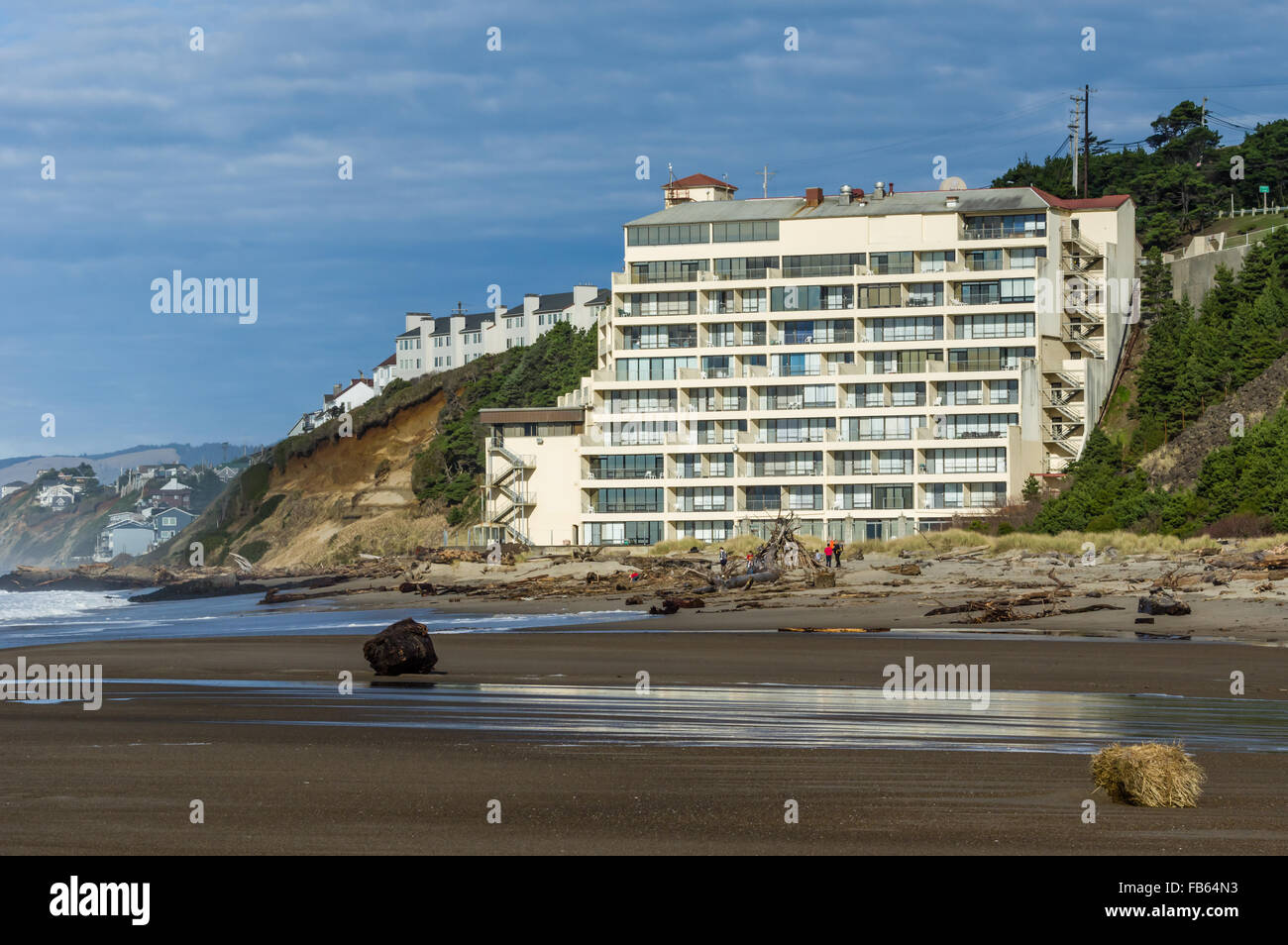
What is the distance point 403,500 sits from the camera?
4889 inches

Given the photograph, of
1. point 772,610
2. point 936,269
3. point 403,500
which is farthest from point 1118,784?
point 403,500

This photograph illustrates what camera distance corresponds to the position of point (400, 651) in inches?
944

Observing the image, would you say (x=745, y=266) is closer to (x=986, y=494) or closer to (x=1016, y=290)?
(x=1016, y=290)

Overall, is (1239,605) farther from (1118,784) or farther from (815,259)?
(815,259)

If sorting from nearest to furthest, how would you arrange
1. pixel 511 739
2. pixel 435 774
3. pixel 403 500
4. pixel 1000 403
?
1. pixel 435 774
2. pixel 511 739
3. pixel 1000 403
4. pixel 403 500

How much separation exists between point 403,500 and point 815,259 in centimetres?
4501

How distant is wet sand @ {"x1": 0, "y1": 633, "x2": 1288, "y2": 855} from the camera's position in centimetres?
1070

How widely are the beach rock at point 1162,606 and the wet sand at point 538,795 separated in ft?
37.1

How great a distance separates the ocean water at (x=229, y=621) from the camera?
1583 inches

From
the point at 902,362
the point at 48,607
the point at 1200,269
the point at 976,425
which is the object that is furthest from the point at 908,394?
the point at 48,607

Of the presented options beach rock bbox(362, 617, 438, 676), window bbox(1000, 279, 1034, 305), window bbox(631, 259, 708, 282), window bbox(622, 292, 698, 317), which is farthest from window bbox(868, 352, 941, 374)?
beach rock bbox(362, 617, 438, 676)

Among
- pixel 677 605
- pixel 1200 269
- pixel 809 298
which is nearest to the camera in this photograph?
pixel 677 605

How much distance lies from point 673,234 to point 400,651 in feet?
269

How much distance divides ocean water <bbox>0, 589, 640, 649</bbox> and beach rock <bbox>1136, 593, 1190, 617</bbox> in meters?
14.6
